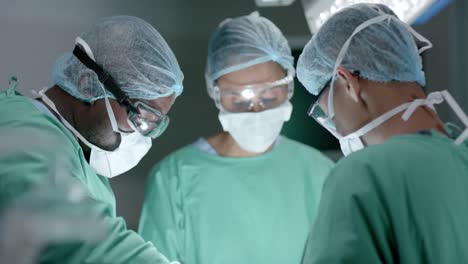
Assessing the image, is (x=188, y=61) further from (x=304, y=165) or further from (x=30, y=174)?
(x=30, y=174)

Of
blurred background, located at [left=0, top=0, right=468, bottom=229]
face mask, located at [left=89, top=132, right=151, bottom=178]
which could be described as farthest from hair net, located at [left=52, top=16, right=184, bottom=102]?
blurred background, located at [left=0, top=0, right=468, bottom=229]

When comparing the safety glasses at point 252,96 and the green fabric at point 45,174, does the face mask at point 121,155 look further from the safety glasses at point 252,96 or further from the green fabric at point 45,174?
the safety glasses at point 252,96

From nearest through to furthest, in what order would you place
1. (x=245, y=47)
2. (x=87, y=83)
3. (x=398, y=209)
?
(x=398, y=209) < (x=87, y=83) < (x=245, y=47)

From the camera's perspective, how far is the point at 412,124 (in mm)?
1355

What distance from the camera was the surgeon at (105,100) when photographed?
5.12ft

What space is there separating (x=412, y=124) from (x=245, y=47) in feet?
3.74

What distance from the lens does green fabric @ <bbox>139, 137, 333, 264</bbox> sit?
233 cm

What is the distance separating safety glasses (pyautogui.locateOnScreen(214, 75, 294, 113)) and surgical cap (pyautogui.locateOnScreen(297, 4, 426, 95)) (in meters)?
0.82

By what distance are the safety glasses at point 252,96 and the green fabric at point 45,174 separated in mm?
941

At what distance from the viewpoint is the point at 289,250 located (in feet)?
7.70

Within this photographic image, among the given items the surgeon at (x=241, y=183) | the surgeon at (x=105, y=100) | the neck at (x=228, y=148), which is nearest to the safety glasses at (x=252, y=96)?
the surgeon at (x=241, y=183)

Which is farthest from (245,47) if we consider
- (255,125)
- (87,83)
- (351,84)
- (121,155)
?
(351,84)

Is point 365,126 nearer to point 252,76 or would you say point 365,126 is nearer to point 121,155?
point 121,155

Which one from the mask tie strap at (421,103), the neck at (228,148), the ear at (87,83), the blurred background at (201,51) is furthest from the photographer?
the blurred background at (201,51)
